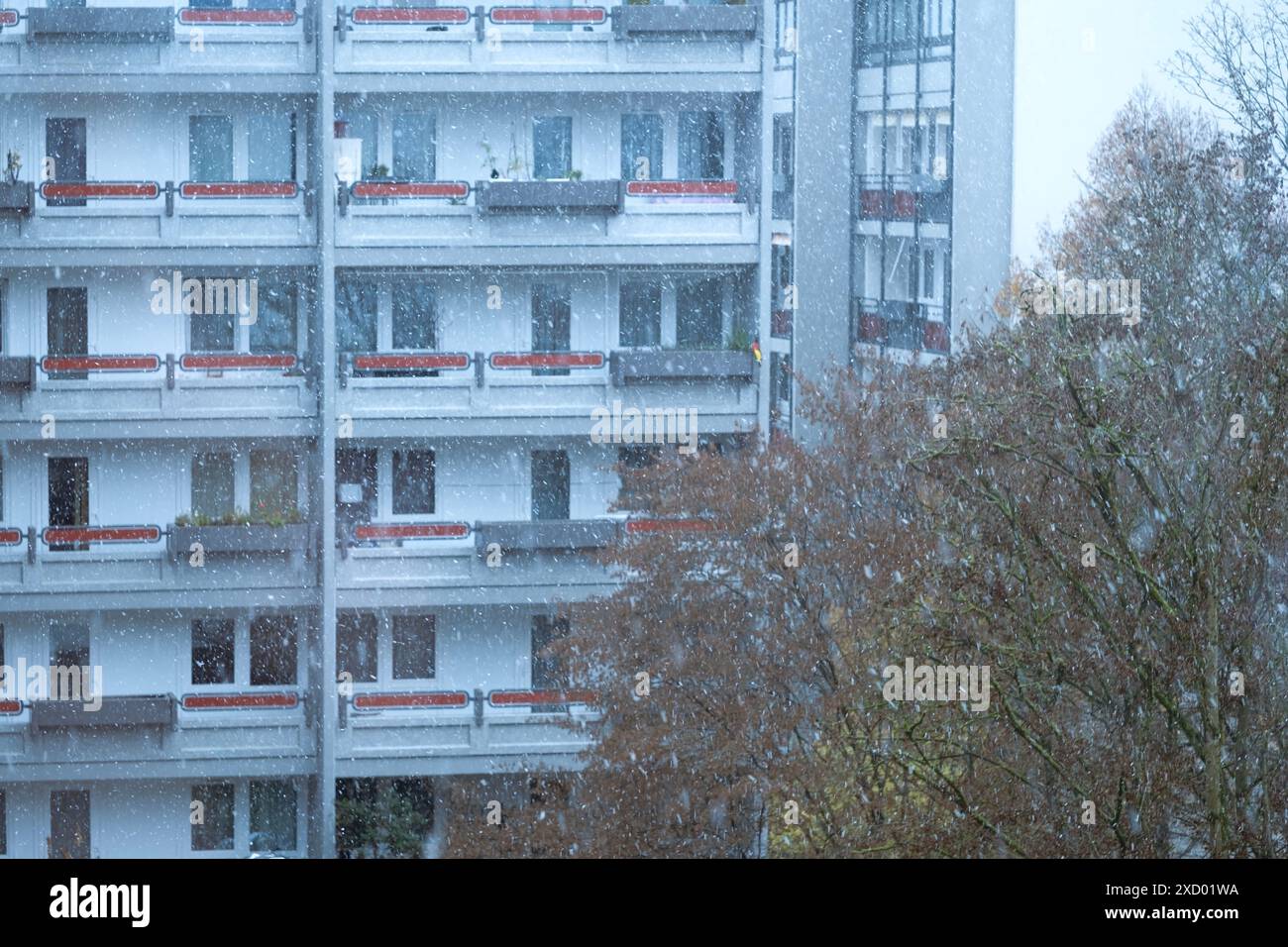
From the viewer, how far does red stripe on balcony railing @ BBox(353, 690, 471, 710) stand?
3.79 metres

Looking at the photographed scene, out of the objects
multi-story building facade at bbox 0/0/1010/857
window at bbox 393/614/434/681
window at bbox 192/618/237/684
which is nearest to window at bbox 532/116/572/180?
multi-story building facade at bbox 0/0/1010/857

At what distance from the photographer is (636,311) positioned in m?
3.83

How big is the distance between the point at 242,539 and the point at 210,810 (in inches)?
27.3

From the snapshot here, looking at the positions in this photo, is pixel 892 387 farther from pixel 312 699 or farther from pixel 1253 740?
pixel 312 699

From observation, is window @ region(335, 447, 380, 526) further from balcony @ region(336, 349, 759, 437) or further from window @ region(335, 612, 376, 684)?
window @ region(335, 612, 376, 684)

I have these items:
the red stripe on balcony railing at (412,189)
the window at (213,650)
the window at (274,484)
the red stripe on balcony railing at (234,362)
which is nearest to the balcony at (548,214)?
the red stripe on balcony railing at (412,189)

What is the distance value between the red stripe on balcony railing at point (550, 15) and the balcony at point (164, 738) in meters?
1.75

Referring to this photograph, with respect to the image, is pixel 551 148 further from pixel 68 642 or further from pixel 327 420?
pixel 68 642

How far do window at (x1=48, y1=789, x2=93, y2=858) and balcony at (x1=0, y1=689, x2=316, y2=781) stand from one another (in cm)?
7

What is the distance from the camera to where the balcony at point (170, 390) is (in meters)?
3.82

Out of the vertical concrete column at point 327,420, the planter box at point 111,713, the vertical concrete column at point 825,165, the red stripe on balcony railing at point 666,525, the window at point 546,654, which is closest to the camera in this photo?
the red stripe on balcony railing at point 666,525

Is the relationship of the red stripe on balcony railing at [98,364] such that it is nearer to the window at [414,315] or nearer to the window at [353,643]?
the window at [414,315]

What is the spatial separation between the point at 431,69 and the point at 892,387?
137 cm
